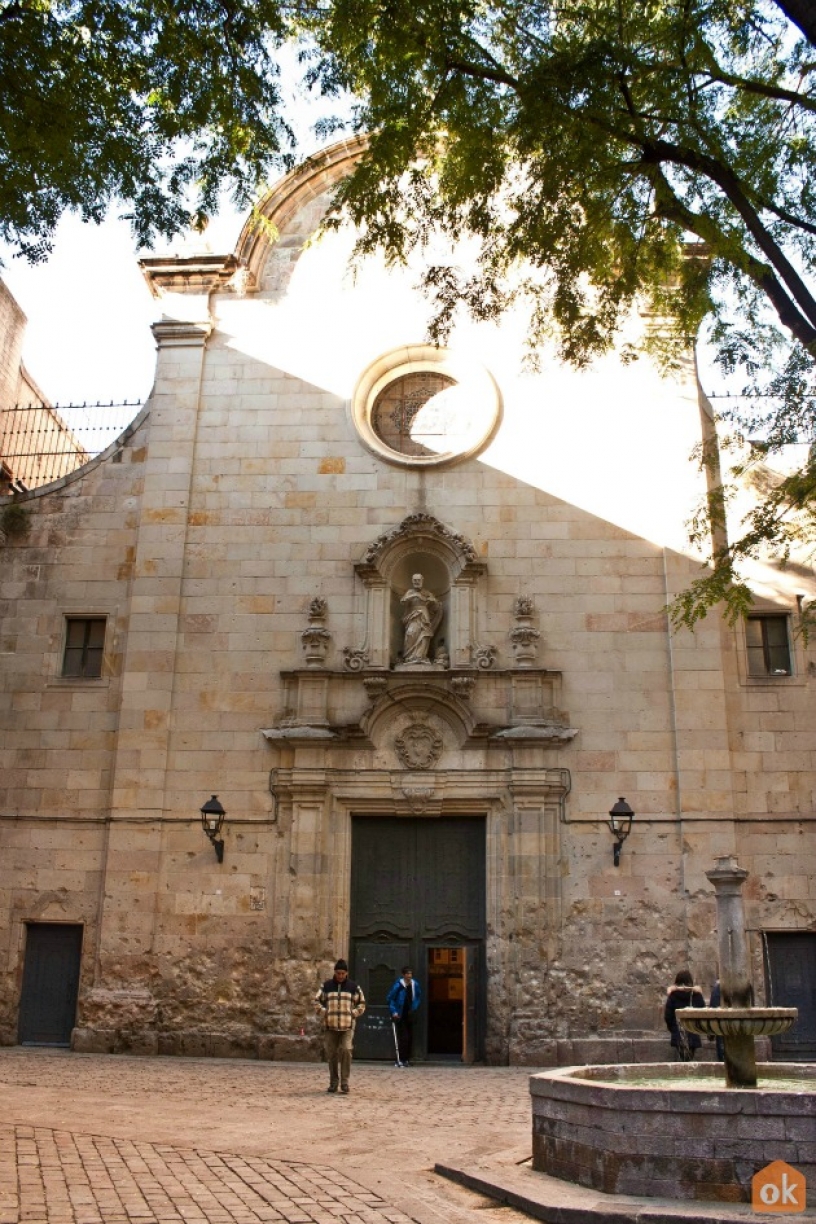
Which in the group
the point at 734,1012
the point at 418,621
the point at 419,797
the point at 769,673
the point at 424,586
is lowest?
the point at 734,1012

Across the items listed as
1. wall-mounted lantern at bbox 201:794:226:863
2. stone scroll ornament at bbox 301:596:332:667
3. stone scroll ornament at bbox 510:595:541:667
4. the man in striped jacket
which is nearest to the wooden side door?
the man in striped jacket

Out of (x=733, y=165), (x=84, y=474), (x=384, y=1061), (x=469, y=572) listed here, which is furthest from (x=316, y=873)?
(x=733, y=165)

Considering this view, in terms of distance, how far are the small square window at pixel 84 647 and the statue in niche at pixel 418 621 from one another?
4.98 m

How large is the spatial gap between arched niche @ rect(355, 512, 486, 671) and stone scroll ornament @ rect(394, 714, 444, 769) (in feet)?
3.13

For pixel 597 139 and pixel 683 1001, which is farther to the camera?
pixel 683 1001

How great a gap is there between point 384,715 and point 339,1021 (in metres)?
5.55

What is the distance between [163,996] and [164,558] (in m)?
6.76

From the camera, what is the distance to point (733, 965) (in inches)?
358

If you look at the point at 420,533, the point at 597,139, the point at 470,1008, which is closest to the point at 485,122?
the point at 597,139

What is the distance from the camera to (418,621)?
1780 cm

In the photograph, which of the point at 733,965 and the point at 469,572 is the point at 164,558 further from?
the point at 733,965

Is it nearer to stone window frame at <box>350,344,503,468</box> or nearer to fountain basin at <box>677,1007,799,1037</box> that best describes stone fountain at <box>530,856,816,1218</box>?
fountain basin at <box>677,1007,799,1037</box>

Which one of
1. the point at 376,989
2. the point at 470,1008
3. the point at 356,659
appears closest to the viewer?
the point at 470,1008

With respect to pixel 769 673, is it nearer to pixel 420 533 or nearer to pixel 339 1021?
pixel 420 533
